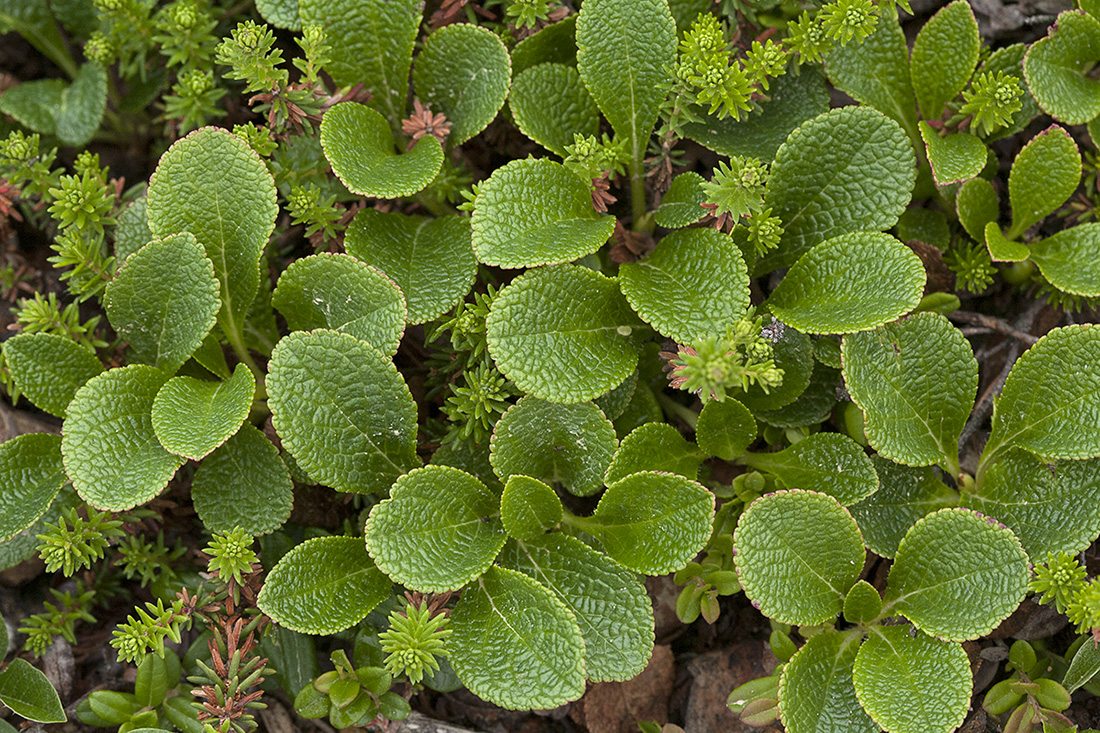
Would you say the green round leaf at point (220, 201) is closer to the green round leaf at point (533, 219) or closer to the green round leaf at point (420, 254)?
the green round leaf at point (420, 254)

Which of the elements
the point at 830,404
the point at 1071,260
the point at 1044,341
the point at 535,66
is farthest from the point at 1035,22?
the point at 535,66

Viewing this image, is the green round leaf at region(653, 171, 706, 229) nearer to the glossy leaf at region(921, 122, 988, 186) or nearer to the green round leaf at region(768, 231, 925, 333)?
the green round leaf at region(768, 231, 925, 333)

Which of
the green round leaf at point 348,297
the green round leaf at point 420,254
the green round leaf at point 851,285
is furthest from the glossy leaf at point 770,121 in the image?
the green round leaf at point 348,297

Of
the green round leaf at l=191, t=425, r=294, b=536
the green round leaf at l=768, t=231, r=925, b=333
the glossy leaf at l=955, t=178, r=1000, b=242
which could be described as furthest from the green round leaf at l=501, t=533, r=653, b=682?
the glossy leaf at l=955, t=178, r=1000, b=242

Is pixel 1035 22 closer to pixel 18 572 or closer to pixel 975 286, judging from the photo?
pixel 975 286

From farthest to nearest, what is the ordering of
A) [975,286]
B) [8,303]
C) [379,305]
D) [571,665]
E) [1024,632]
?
[8,303], [975,286], [1024,632], [379,305], [571,665]

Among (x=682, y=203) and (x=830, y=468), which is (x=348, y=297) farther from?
(x=830, y=468)

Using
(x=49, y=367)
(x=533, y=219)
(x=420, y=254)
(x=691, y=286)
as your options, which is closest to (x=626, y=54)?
(x=533, y=219)
